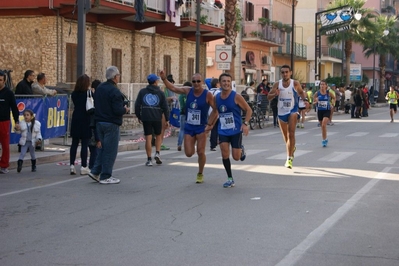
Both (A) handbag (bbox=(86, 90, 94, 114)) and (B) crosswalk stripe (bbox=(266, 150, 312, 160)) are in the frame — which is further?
(B) crosswalk stripe (bbox=(266, 150, 312, 160))

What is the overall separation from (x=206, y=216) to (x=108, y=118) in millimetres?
3931

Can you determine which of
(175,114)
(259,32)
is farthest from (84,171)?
(259,32)

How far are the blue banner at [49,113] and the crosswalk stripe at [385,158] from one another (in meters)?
7.65

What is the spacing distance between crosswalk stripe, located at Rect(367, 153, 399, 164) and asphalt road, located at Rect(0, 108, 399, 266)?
0.42m

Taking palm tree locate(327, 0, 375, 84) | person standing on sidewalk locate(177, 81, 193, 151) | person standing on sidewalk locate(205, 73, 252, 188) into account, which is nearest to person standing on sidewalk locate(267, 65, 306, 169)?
person standing on sidewalk locate(205, 73, 252, 188)

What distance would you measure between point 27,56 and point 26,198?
18.0 metres

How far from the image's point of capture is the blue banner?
17.5 meters

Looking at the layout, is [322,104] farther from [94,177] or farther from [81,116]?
[94,177]

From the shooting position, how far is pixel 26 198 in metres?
11.5

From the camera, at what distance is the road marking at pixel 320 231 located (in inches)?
285

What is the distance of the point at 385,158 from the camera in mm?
17719

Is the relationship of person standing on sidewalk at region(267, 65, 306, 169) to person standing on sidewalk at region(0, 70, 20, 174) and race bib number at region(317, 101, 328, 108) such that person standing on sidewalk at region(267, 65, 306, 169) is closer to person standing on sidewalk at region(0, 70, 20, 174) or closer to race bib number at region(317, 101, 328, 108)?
person standing on sidewalk at region(0, 70, 20, 174)

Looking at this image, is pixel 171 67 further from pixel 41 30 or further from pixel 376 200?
pixel 376 200

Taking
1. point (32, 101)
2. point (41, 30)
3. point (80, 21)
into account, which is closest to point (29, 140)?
point (32, 101)
